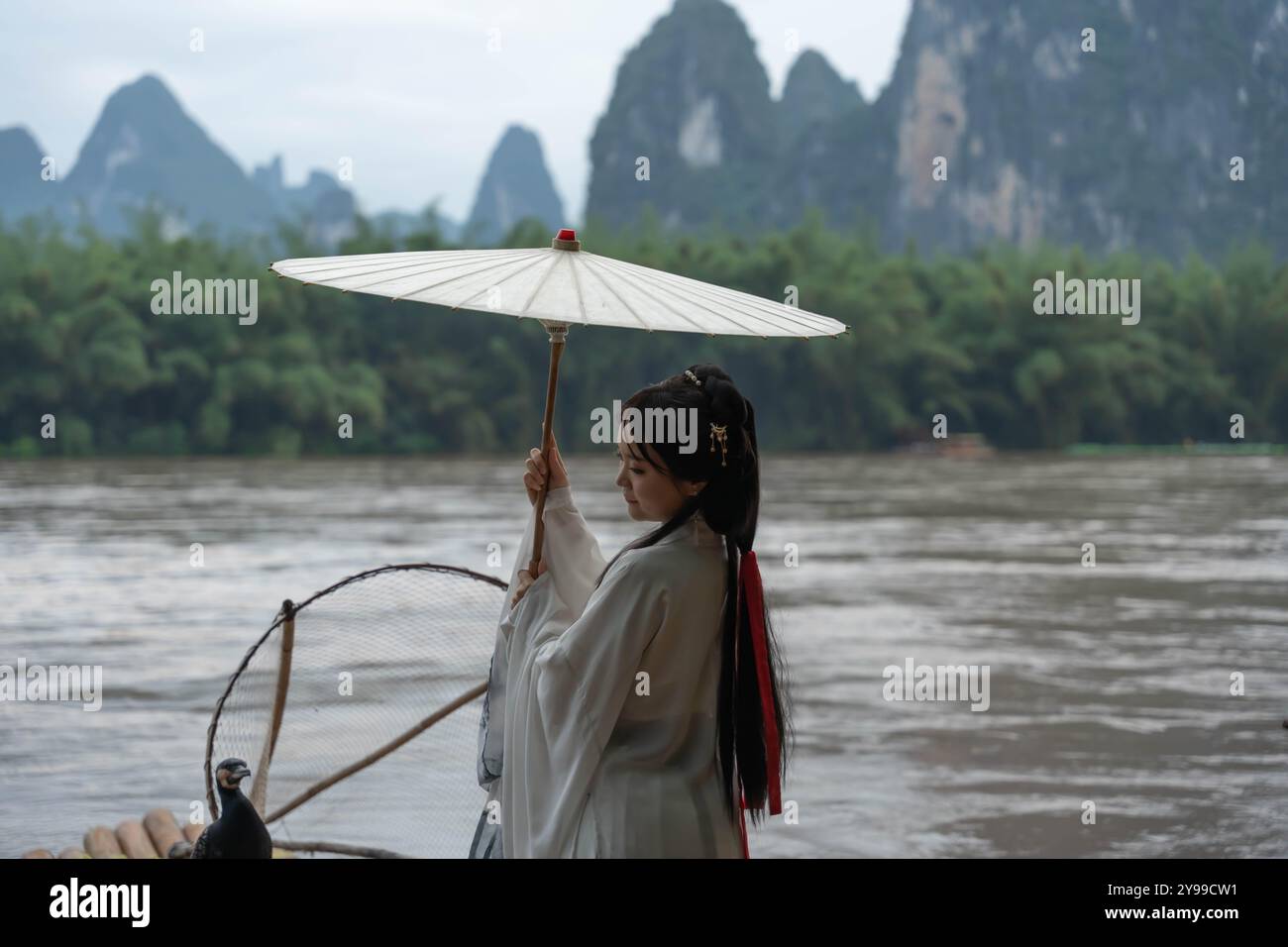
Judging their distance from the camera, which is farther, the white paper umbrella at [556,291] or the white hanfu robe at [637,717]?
the white paper umbrella at [556,291]

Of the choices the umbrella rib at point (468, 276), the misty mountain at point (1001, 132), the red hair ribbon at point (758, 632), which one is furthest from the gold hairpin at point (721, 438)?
the misty mountain at point (1001, 132)

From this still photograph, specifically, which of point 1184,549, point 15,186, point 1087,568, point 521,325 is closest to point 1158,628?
point 1087,568

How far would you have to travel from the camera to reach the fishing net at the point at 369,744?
3.37 meters

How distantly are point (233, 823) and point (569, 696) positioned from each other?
130 centimetres

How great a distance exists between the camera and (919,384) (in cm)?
3291

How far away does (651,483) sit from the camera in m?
1.87

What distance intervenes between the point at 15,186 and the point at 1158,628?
295ft

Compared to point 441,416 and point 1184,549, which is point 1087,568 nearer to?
point 1184,549

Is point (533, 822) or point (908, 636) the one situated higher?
point (533, 822)

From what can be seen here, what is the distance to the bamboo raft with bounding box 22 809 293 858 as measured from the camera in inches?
134

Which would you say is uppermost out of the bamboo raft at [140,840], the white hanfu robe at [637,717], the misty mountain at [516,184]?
the misty mountain at [516,184]

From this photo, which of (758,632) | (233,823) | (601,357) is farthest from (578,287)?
(601,357)

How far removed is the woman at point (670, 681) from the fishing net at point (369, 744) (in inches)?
44.1

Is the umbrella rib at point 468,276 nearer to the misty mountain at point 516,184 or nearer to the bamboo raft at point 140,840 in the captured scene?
the bamboo raft at point 140,840
